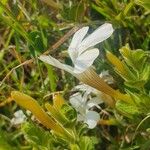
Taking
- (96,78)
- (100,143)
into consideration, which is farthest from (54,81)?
(96,78)

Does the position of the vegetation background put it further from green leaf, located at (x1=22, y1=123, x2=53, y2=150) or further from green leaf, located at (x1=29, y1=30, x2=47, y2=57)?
green leaf, located at (x1=22, y1=123, x2=53, y2=150)

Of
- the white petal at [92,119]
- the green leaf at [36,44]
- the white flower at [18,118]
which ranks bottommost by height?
the white flower at [18,118]

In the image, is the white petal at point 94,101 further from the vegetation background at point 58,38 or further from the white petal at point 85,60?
the white petal at point 85,60

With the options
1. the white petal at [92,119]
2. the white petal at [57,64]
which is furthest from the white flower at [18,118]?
the white petal at [57,64]

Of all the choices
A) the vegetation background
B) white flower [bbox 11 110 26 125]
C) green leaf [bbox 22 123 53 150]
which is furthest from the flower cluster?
white flower [bbox 11 110 26 125]

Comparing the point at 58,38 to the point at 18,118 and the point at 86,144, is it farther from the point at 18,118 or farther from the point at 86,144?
the point at 86,144

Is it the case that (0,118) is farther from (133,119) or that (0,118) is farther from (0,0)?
(133,119)
